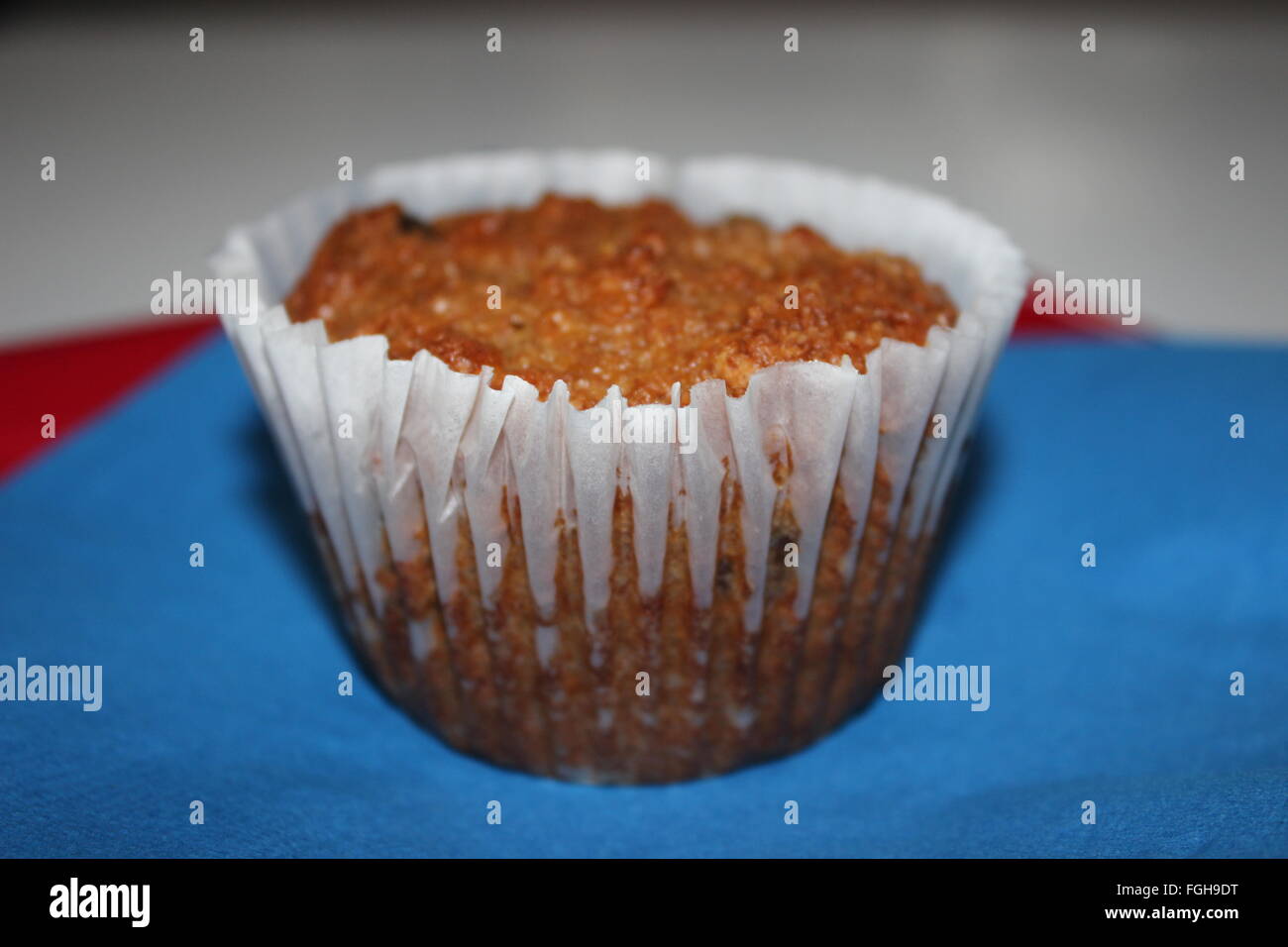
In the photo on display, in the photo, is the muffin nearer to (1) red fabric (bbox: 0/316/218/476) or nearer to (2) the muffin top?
(2) the muffin top

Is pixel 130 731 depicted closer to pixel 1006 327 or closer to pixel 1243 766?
pixel 1006 327

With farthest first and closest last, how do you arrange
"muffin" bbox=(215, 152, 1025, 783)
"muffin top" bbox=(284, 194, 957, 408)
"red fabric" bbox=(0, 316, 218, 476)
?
1. "red fabric" bbox=(0, 316, 218, 476)
2. "muffin top" bbox=(284, 194, 957, 408)
3. "muffin" bbox=(215, 152, 1025, 783)

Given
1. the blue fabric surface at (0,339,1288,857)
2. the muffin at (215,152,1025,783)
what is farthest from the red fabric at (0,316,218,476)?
the muffin at (215,152,1025,783)

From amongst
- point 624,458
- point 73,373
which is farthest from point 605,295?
point 73,373

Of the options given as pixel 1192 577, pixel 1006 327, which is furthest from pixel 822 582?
pixel 1192 577

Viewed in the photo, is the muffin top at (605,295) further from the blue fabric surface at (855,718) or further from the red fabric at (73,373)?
the red fabric at (73,373)

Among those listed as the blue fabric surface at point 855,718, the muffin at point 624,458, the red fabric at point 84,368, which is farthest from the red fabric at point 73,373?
the muffin at point 624,458
